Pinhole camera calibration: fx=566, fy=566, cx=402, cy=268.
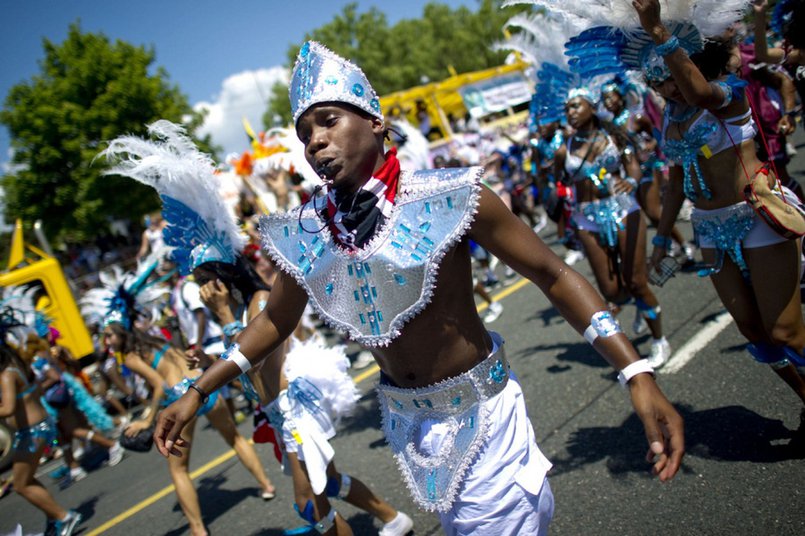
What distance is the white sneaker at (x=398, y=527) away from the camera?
3.38 m

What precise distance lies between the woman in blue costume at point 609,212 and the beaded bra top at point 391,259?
3145 millimetres

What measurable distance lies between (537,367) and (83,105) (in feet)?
77.0

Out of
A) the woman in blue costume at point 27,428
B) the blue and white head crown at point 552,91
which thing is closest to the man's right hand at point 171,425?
the woman in blue costume at point 27,428

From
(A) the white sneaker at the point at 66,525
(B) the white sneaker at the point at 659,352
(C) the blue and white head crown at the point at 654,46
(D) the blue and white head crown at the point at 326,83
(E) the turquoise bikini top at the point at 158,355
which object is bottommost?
(B) the white sneaker at the point at 659,352

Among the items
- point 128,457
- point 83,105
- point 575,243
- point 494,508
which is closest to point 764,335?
point 494,508

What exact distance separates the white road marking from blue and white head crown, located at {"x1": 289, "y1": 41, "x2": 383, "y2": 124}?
11.6 feet

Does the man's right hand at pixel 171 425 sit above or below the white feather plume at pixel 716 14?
below

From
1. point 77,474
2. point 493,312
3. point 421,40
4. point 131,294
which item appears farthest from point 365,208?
point 421,40

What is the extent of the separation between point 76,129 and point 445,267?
79.6 feet

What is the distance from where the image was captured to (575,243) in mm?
5984

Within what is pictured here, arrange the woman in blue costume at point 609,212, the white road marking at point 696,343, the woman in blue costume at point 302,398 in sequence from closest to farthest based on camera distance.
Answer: the woman in blue costume at point 302,398 → the white road marking at point 696,343 → the woman in blue costume at point 609,212

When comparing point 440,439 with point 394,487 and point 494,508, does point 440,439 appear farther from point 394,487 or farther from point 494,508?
point 394,487

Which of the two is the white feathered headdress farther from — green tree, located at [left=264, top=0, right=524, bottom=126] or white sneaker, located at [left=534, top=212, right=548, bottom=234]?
green tree, located at [left=264, top=0, right=524, bottom=126]

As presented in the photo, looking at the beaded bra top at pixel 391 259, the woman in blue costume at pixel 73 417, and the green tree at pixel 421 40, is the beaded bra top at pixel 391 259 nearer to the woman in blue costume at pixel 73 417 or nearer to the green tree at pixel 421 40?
the woman in blue costume at pixel 73 417
